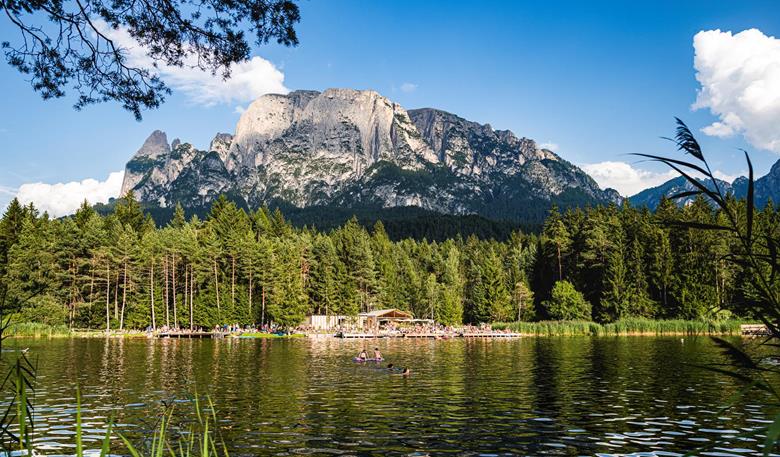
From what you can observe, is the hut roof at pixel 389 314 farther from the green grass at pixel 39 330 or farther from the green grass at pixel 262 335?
the green grass at pixel 39 330

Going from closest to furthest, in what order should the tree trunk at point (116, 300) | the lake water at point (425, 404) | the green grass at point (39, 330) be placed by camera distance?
the lake water at point (425, 404) < the green grass at point (39, 330) < the tree trunk at point (116, 300)

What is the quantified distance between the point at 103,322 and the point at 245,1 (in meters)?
84.9

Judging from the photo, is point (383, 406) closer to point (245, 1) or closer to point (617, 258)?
point (245, 1)

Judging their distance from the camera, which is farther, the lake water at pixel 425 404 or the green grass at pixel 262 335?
the green grass at pixel 262 335

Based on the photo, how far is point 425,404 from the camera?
2394 centimetres

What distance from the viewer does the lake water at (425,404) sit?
54.6ft

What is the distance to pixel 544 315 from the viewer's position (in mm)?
100000

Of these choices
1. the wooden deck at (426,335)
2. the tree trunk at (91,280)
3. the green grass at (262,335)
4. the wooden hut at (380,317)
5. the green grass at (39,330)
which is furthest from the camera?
the wooden hut at (380,317)

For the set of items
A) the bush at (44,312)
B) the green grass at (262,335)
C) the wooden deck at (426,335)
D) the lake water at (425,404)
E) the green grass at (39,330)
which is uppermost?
the bush at (44,312)

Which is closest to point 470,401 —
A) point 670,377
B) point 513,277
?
point 670,377

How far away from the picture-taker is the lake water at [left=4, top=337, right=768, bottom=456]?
16.7m

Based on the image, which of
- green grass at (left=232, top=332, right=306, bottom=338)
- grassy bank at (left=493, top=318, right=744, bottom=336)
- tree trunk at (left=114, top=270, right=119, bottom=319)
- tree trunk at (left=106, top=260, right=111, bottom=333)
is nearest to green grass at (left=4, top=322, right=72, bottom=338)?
tree trunk at (left=106, top=260, right=111, bottom=333)

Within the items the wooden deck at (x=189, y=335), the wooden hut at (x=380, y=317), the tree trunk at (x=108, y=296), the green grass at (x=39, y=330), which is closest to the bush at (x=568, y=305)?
the wooden hut at (x=380, y=317)

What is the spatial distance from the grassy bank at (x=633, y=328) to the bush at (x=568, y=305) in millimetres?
2967
